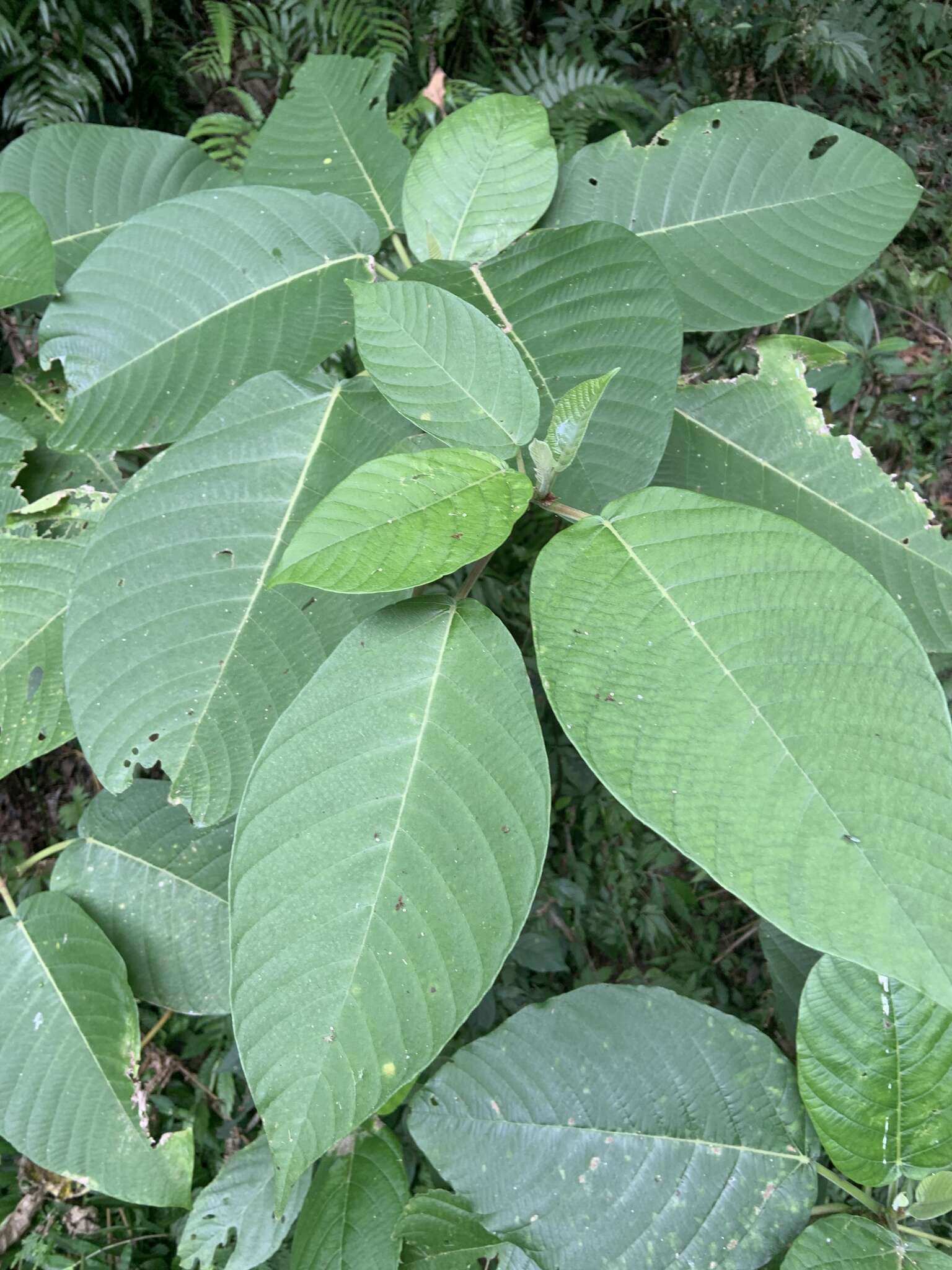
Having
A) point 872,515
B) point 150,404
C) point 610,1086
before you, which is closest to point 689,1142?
point 610,1086

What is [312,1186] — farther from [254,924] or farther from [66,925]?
[254,924]

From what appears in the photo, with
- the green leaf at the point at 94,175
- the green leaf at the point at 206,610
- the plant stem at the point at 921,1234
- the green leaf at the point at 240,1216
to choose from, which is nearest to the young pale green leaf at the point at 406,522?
the green leaf at the point at 206,610

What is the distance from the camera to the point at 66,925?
3.55ft

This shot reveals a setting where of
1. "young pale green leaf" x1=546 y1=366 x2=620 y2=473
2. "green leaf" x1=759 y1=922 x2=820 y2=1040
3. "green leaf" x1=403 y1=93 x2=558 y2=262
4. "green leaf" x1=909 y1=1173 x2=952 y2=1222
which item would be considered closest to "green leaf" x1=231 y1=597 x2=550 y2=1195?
"young pale green leaf" x1=546 y1=366 x2=620 y2=473

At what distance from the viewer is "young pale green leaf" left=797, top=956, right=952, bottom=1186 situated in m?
0.87

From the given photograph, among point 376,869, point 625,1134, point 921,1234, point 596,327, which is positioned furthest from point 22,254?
point 921,1234

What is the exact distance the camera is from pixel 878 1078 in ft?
2.87

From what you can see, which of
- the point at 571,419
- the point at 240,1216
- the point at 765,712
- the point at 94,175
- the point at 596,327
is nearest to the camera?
the point at 765,712

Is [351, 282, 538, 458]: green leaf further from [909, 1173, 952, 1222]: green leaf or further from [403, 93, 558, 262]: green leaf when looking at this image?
[909, 1173, 952, 1222]: green leaf

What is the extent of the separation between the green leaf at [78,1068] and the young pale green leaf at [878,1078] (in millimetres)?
766

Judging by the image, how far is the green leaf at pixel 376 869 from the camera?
1.81ft

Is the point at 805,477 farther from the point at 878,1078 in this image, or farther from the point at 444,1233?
the point at 444,1233

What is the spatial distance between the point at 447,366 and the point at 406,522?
0.18 m

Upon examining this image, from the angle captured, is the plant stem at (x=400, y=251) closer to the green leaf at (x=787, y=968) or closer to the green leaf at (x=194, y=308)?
the green leaf at (x=194, y=308)
